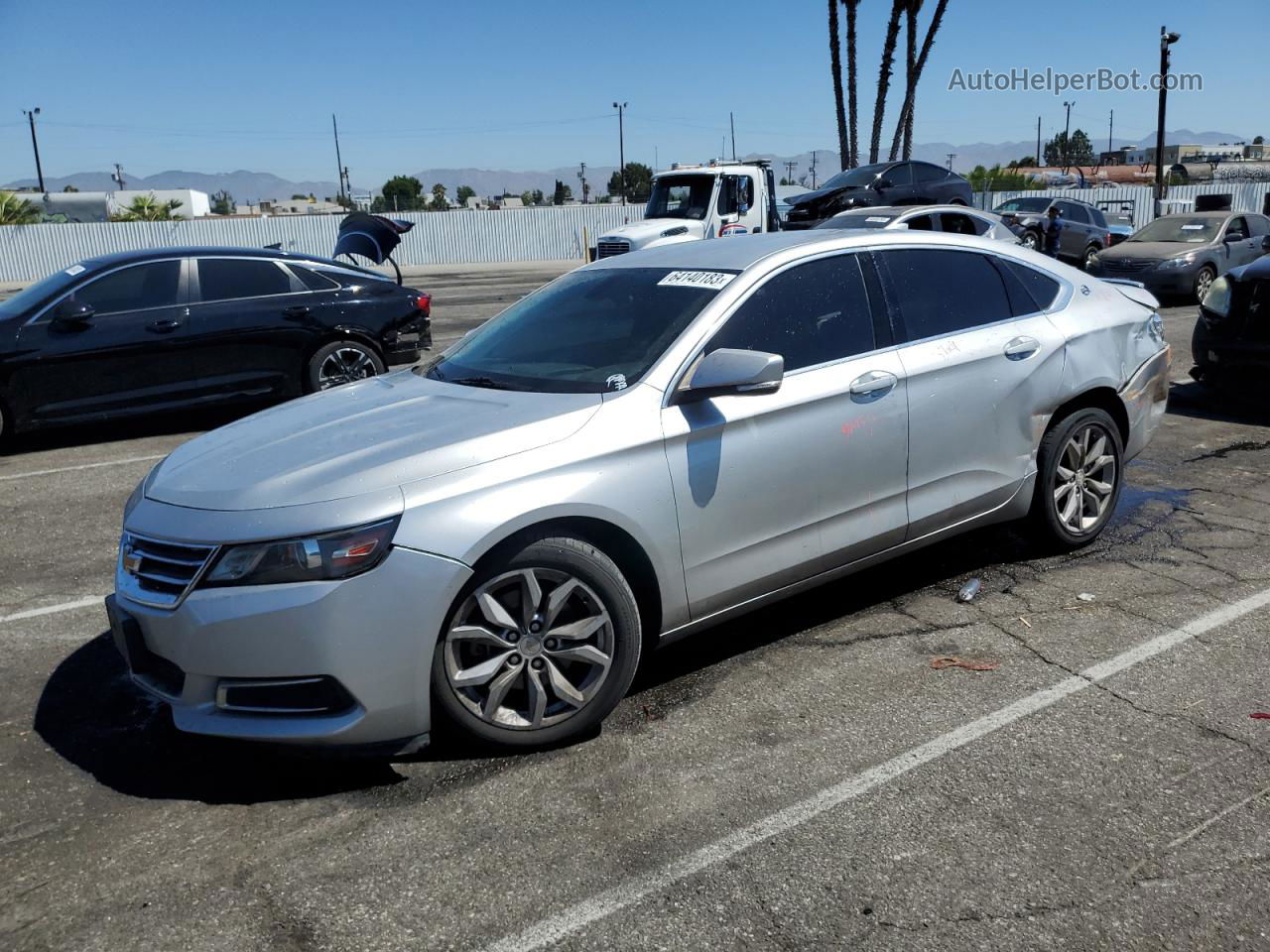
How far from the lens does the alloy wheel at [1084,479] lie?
5.21 metres

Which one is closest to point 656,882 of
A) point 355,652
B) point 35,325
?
point 355,652

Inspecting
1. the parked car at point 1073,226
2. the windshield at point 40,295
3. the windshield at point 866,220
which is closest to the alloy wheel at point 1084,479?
the windshield at point 40,295

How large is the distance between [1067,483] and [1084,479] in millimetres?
142

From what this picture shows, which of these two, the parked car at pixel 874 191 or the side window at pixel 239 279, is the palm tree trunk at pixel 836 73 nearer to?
the parked car at pixel 874 191

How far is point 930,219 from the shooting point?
14.3m

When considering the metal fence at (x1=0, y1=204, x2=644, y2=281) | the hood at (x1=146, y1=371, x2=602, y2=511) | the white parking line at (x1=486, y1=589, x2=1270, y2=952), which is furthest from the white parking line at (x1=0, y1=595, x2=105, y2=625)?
the metal fence at (x1=0, y1=204, x2=644, y2=281)

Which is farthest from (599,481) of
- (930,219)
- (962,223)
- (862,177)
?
(862,177)

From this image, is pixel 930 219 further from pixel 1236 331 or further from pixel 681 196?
pixel 1236 331

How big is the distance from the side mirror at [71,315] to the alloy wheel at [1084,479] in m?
7.17

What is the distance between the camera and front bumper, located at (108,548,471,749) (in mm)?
3186

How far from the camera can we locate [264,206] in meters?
98.9

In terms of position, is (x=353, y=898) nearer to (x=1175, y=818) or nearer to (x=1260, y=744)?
(x=1175, y=818)

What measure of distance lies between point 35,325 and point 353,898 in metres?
7.14

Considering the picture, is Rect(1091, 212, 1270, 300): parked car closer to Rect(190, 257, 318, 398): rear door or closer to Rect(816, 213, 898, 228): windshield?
Rect(816, 213, 898, 228): windshield
